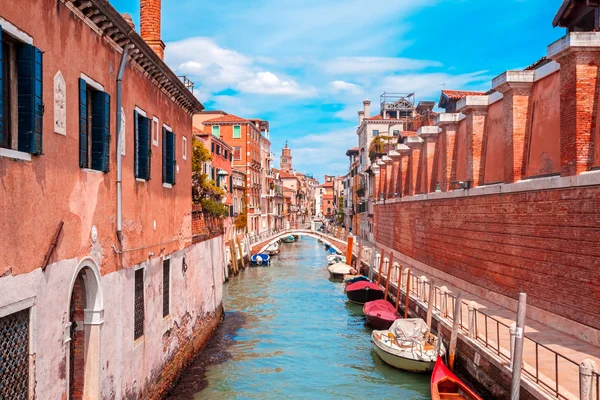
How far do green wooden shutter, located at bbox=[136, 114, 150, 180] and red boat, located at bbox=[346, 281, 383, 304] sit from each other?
1491cm

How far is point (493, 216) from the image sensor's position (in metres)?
14.8

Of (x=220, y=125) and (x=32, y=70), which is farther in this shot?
(x=220, y=125)

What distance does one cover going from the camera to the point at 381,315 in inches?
688

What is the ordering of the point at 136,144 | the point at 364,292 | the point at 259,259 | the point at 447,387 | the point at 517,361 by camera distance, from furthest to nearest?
the point at 259,259 < the point at 364,292 < the point at 447,387 < the point at 136,144 < the point at 517,361

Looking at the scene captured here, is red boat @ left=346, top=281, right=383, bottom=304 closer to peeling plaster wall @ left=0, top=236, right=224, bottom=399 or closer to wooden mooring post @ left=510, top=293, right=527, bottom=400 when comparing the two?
peeling plaster wall @ left=0, top=236, right=224, bottom=399

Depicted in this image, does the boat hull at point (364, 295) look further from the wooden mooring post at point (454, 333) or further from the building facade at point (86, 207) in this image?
the building facade at point (86, 207)

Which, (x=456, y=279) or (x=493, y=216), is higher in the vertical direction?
(x=493, y=216)

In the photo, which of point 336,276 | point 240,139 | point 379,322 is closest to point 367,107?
point 240,139

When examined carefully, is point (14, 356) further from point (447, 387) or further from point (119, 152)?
point (447, 387)

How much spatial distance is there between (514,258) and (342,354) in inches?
210

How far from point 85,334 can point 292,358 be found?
8486 mm

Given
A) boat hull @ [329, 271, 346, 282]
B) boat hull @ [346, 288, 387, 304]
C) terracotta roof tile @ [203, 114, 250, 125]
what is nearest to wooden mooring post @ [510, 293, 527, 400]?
boat hull @ [346, 288, 387, 304]

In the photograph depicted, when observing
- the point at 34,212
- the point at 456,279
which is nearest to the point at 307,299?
the point at 456,279

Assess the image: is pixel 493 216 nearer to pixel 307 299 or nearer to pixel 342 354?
pixel 342 354
